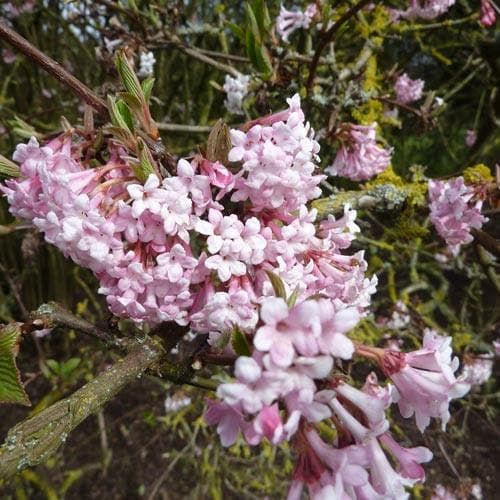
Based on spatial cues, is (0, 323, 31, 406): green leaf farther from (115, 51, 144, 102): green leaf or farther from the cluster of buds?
(115, 51, 144, 102): green leaf

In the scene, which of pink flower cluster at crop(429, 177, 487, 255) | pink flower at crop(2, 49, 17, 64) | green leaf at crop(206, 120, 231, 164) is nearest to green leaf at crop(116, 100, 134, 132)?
green leaf at crop(206, 120, 231, 164)

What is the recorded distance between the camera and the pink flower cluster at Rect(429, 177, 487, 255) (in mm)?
1591

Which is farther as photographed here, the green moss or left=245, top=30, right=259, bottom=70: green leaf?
the green moss

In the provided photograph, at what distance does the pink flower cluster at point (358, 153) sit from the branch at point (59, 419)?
114 centimetres

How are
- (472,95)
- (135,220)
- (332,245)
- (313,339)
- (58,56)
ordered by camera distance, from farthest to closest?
(472,95) < (58,56) < (332,245) < (135,220) < (313,339)

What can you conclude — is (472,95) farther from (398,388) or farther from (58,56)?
(398,388)

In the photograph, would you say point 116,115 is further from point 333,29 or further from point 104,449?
point 104,449

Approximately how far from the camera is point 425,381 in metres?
0.74

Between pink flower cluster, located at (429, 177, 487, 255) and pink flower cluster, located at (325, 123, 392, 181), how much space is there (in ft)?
0.81

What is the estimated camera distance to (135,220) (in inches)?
33.0

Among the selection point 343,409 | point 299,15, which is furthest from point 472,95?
point 343,409

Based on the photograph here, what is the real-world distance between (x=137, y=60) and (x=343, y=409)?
2.05 m

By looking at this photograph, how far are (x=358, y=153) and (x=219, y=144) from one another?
39.4 inches

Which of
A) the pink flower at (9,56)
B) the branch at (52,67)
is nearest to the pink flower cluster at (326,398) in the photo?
the branch at (52,67)
